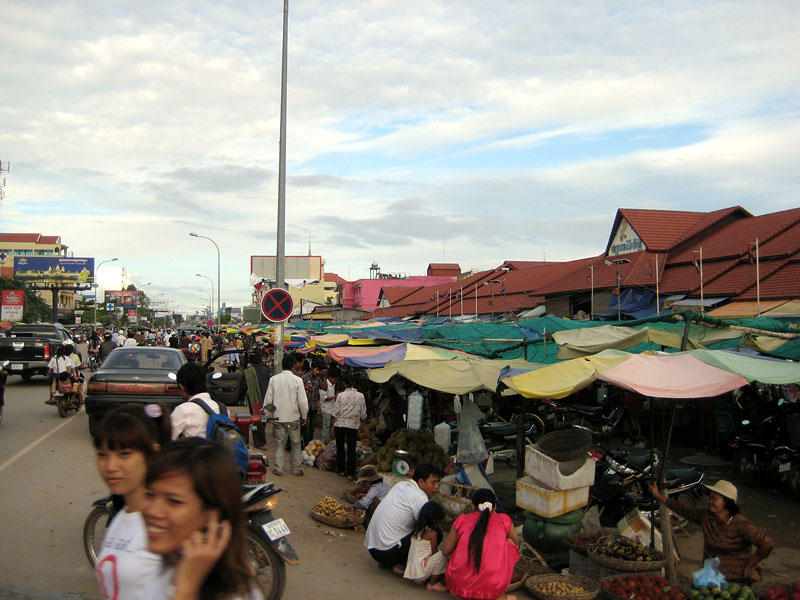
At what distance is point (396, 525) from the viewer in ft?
20.5

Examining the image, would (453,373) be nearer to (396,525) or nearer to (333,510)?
(333,510)

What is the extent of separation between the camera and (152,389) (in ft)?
35.2

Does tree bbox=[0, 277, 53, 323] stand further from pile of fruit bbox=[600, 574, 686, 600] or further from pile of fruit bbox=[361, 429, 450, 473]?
pile of fruit bbox=[600, 574, 686, 600]

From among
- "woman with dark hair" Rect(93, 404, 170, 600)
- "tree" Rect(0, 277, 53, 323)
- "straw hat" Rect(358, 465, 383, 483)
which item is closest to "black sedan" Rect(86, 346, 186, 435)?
"straw hat" Rect(358, 465, 383, 483)

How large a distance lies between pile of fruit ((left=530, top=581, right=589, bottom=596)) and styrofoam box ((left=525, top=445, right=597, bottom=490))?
1.09 m

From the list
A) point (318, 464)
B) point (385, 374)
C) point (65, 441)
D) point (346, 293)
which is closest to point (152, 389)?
point (65, 441)

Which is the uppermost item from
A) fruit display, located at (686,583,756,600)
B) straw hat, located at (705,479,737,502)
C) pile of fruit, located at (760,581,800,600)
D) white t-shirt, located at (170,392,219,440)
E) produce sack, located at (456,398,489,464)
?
white t-shirt, located at (170,392,219,440)

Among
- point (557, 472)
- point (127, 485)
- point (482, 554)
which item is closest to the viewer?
point (127, 485)

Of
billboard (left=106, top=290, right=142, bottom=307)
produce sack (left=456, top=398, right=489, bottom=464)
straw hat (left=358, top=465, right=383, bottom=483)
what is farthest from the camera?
billboard (left=106, top=290, right=142, bottom=307)

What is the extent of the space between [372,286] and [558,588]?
64285mm

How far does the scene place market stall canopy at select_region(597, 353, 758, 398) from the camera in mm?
6250

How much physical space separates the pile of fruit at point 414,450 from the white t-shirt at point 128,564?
735 centimetres

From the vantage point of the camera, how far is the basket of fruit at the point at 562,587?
18.6 feet

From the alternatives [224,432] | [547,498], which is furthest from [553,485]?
[224,432]
